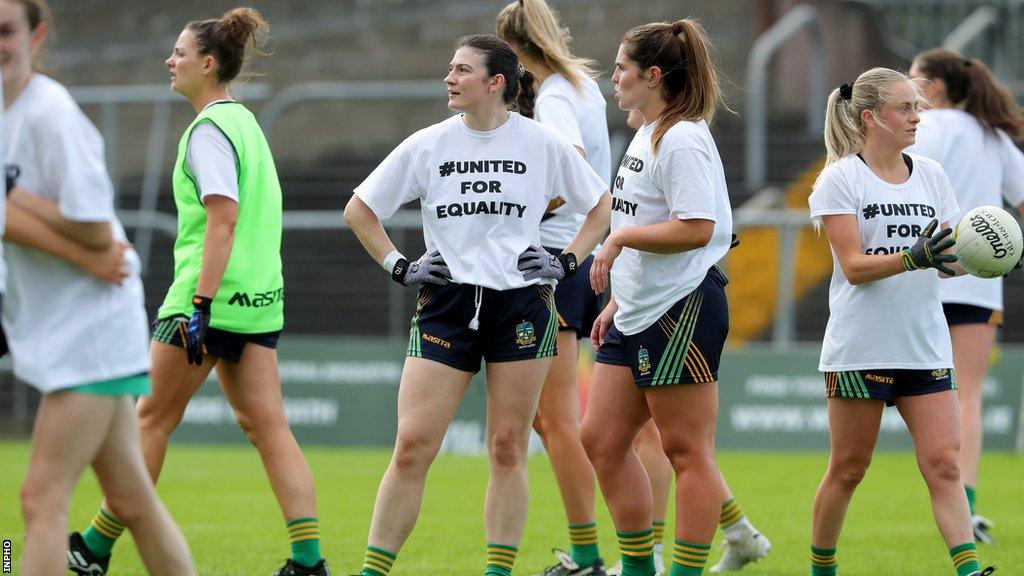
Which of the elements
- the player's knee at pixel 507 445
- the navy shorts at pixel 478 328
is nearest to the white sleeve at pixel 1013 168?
the navy shorts at pixel 478 328

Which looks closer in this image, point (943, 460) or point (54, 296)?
point (54, 296)

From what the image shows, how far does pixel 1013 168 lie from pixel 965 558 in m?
3.15

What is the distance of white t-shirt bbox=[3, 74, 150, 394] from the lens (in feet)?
13.8

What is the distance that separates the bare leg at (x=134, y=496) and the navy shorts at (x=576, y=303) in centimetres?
252

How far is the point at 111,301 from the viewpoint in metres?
4.34

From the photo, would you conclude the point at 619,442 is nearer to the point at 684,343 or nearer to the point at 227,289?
the point at 684,343

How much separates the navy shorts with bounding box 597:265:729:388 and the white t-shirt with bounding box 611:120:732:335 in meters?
0.04

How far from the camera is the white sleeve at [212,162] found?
599cm

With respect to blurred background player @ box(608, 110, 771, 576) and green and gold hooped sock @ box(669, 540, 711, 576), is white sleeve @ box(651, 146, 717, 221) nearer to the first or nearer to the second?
blurred background player @ box(608, 110, 771, 576)

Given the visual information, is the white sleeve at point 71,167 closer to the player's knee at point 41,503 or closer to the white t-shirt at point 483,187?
the player's knee at point 41,503

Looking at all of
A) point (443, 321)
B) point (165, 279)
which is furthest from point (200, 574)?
point (165, 279)

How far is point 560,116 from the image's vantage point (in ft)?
21.5

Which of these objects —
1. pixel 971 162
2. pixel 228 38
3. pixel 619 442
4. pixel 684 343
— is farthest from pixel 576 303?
pixel 971 162

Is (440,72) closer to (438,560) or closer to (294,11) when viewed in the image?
(294,11)
